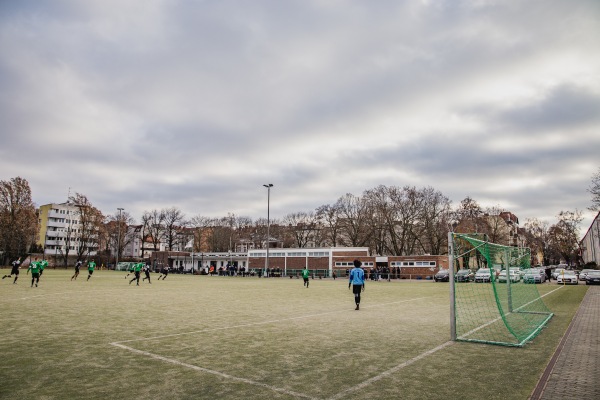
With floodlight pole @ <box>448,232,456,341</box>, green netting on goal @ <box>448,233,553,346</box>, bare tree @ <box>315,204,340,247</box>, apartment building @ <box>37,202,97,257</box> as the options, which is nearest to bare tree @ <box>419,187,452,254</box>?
bare tree @ <box>315,204,340,247</box>

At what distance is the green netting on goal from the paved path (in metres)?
0.91

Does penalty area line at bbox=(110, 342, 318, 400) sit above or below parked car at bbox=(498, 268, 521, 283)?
below

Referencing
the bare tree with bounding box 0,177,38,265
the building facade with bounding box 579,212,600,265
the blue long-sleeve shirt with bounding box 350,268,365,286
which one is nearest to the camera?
the blue long-sleeve shirt with bounding box 350,268,365,286

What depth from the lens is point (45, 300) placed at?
17094mm

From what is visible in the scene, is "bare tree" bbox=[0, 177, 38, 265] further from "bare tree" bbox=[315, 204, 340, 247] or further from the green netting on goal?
A: the green netting on goal

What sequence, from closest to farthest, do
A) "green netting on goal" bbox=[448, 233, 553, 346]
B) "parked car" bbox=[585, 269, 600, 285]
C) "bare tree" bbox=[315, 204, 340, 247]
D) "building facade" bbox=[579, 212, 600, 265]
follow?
"green netting on goal" bbox=[448, 233, 553, 346] < "parked car" bbox=[585, 269, 600, 285] < "building facade" bbox=[579, 212, 600, 265] < "bare tree" bbox=[315, 204, 340, 247]

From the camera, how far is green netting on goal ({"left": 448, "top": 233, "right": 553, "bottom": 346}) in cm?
954

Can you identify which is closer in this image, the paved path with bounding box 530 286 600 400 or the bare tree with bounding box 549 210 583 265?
the paved path with bounding box 530 286 600 400

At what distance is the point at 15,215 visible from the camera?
5981 cm

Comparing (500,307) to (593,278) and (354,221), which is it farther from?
(354,221)

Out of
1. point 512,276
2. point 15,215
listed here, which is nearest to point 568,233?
point 512,276

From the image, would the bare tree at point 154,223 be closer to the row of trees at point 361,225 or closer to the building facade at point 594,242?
the row of trees at point 361,225

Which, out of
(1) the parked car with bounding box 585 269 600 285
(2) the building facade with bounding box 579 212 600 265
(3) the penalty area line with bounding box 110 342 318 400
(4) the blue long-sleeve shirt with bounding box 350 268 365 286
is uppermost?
(2) the building facade with bounding box 579 212 600 265

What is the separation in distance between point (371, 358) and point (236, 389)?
2973mm
